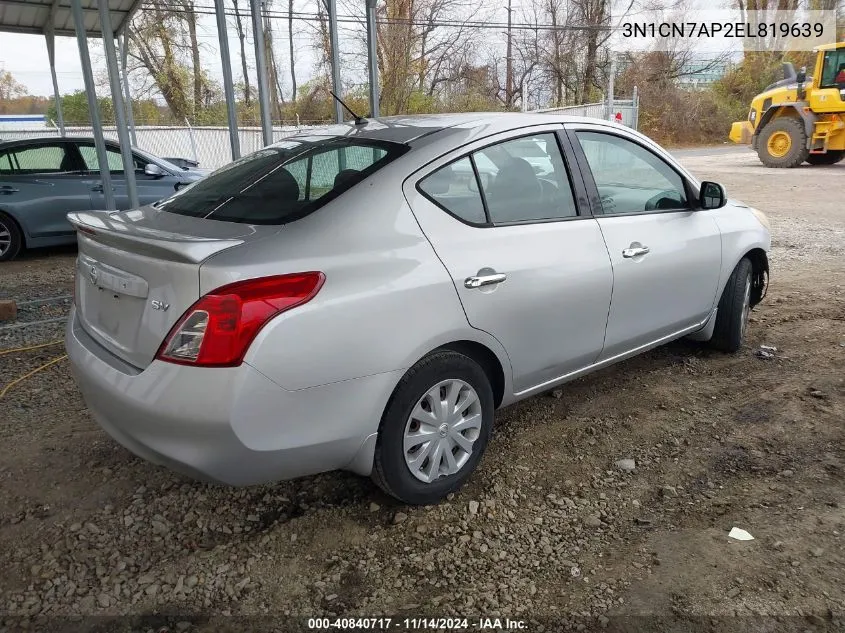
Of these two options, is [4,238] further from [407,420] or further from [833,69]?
[833,69]

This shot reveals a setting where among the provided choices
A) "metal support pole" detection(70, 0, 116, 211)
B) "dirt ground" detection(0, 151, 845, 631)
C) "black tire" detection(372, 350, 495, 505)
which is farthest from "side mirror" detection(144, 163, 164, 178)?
"black tire" detection(372, 350, 495, 505)

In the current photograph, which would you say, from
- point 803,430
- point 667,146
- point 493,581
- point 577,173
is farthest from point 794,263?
point 667,146

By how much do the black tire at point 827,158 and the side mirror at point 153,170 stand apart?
17103 millimetres

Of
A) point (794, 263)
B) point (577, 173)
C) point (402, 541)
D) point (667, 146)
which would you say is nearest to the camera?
point (402, 541)

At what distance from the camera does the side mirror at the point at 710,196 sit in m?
3.83

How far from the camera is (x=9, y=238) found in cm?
804

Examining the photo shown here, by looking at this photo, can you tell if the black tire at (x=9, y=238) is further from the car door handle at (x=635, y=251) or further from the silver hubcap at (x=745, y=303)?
the silver hubcap at (x=745, y=303)

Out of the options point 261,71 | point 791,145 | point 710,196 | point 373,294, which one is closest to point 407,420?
point 373,294

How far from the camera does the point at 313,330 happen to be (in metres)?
2.18

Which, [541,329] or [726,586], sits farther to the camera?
[541,329]

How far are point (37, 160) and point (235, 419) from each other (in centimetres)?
777

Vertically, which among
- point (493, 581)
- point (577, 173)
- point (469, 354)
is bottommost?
point (493, 581)

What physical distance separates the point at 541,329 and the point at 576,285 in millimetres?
293

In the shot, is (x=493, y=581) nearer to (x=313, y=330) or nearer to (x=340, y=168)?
(x=313, y=330)
